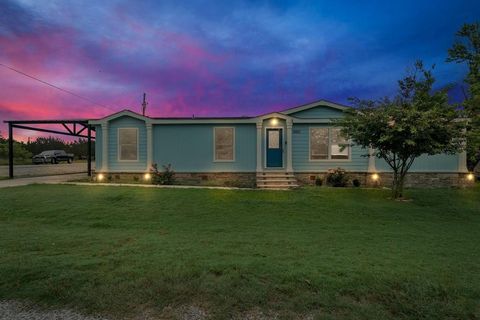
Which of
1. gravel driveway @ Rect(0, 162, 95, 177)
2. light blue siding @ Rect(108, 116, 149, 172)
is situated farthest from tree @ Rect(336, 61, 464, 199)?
gravel driveway @ Rect(0, 162, 95, 177)

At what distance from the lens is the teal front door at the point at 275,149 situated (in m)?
13.5

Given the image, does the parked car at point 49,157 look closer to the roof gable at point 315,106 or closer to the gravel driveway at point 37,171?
the gravel driveway at point 37,171

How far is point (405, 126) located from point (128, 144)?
11658mm

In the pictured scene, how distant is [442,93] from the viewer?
9.67 meters

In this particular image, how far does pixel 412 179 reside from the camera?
13.4 m

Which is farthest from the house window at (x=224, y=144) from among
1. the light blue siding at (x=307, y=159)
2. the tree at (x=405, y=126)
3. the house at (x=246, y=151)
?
the tree at (x=405, y=126)

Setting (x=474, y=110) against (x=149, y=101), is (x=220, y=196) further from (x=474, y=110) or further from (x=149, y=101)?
(x=149, y=101)

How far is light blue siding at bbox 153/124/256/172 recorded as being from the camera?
44.6 feet

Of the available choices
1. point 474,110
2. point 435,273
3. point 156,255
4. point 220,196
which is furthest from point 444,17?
point 156,255

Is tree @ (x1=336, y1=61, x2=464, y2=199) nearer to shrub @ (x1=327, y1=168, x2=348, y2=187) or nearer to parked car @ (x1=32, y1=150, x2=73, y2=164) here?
shrub @ (x1=327, y1=168, x2=348, y2=187)

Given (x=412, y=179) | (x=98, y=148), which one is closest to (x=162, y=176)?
(x=98, y=148)

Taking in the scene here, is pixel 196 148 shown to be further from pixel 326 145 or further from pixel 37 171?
pixel 37 171

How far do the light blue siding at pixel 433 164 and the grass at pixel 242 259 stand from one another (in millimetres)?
5181

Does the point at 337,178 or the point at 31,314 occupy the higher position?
the point at 337,178
